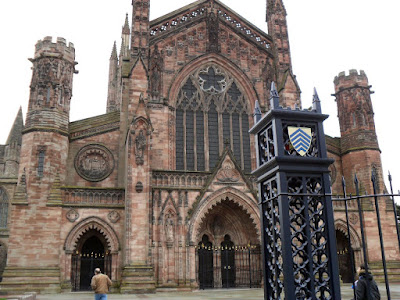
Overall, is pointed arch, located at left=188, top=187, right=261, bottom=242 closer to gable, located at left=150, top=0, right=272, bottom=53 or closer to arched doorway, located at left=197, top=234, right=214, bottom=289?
arched doorway, located at left=197, top=234, right=214, bottom=289

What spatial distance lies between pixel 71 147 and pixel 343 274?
18946mm

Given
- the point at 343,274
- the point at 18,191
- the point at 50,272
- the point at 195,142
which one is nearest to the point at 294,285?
the point at 50,272

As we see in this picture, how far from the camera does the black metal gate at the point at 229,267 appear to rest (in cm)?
2358

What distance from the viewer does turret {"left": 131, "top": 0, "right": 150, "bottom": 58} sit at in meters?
27.2

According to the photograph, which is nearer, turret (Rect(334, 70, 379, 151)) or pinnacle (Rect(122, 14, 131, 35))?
turret (Rect(334, 70, 379, 151))

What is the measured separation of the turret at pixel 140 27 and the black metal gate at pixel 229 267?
1300 cm

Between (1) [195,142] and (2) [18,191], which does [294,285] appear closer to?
(2) [18,191]

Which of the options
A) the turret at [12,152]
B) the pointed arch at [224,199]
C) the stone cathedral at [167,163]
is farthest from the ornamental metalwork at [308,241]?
the turret at [12,152]

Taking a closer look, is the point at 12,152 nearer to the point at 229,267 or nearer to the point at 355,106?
the point at 229,267

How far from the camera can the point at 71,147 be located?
24969 mm

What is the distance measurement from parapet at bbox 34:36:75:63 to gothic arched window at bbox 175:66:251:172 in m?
7.61

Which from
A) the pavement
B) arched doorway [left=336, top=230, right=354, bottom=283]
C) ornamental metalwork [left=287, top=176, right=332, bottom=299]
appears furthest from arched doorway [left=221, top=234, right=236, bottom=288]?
ornamental metalwork [left=287, top=176, right=332, bottom=299]

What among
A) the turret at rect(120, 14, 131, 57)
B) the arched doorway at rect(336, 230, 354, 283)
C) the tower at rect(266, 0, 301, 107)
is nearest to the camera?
the arched doorway at rect(336, 230, 354, 283)

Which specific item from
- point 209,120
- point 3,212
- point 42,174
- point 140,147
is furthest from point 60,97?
point 3,212
